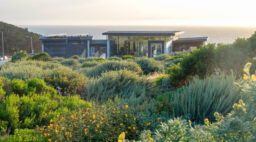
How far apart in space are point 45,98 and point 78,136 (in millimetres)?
2273

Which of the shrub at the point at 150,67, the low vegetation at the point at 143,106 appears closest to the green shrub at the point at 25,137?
the low vegetation at the point at 143,106

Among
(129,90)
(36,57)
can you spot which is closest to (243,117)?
(129,90)

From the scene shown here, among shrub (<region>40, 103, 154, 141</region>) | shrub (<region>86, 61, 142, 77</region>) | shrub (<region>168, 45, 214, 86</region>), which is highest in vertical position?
shrub (<region>168, 45, 214, 86</region>)

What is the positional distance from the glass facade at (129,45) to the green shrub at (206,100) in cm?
2718

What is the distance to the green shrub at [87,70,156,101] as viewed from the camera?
7.32m

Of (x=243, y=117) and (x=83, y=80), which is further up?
(x=243, y=117)

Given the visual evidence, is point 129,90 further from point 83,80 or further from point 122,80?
point 83,80

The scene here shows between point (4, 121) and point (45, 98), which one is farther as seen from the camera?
point (45, 98)

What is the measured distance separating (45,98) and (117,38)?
A: 28.0 m

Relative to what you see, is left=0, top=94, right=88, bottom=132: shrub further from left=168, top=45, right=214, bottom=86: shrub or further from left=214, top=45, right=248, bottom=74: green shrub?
left=214, top=45, right=248, bottom=74: green shrub

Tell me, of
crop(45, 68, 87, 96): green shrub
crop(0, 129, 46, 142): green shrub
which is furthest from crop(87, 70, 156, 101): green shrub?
crop(0, 129, 46, 142): green shrub

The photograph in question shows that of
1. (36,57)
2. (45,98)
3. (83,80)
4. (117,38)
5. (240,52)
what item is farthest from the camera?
(117,38)

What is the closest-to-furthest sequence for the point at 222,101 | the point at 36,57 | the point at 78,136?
the point at 78,136 → the point at 222,101 → the point at 36,57

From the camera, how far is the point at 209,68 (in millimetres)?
7770
